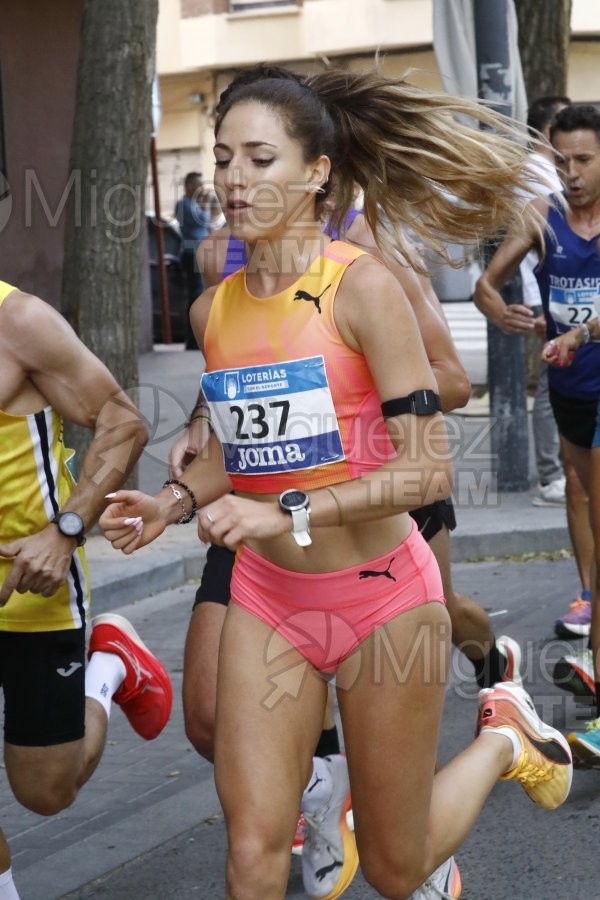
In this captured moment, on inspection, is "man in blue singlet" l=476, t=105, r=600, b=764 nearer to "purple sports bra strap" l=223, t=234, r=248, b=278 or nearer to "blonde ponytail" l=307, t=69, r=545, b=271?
"purple sports bra strap" l=223, t=234, r=248, b=278

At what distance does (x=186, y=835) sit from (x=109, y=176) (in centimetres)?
470

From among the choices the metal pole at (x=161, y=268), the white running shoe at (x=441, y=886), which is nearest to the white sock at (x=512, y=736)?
the white running shoe at (x=441, y=886)

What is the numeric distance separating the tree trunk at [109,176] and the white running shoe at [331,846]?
4.79 metres

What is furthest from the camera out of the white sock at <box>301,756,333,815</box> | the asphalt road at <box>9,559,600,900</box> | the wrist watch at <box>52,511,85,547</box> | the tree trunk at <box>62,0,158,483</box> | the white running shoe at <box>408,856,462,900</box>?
the tree trunk at <box>62,0,158,483</box>

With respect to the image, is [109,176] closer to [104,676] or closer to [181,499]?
[104,676]

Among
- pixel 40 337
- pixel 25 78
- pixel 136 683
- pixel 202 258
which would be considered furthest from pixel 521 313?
pixel 25 78

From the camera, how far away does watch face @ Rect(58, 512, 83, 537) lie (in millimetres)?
3699

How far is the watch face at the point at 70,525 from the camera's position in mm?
3699

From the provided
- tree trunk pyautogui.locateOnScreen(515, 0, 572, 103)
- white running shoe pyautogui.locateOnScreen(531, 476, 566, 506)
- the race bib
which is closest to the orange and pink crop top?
the race bib

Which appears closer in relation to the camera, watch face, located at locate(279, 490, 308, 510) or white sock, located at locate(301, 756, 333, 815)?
watch face, located at locate(279, 490, 308, 510)

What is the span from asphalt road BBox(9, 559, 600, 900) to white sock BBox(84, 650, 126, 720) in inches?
18.1

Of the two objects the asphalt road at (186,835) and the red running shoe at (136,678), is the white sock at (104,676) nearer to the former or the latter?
the red running shoe at (136,678)

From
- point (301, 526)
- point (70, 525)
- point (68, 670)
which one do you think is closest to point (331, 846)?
point (68, 670)

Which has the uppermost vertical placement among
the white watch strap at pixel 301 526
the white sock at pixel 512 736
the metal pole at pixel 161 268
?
the white watch strap at pixel 301 526
